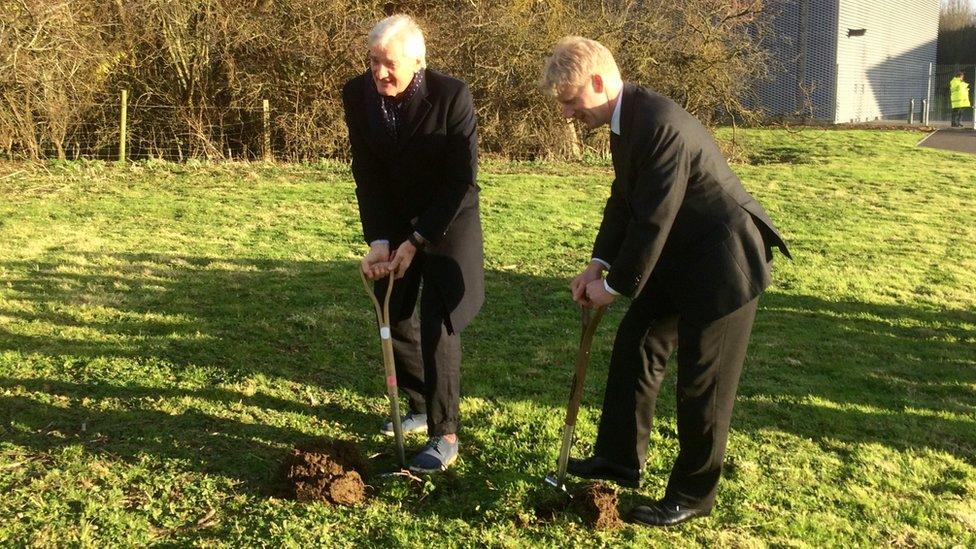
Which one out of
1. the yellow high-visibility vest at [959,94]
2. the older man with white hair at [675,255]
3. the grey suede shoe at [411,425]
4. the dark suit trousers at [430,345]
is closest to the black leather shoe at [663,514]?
the older man with white hair at [675,255]

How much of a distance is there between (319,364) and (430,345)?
5.10ft

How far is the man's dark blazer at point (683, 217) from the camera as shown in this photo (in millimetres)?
Result: 2920

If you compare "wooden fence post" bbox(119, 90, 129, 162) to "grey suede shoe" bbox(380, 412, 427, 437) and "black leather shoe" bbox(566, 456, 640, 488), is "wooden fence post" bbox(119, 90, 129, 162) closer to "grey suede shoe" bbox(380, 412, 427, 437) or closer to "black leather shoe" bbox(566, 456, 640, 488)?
"grey suede shoe" bbox(380, 412, 427, 437)

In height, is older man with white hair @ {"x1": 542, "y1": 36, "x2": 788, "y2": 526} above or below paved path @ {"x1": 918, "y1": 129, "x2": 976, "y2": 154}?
above

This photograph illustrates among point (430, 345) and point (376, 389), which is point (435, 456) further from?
point (376, 389)

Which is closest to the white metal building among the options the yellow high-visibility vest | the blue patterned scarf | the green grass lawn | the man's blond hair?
the yellow high-visibility vest

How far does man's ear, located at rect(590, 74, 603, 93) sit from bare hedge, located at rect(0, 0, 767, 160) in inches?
461

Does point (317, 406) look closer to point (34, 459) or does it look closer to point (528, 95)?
point (34, 459)

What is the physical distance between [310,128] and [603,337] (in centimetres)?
986

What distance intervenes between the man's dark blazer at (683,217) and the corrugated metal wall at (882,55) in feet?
90.6

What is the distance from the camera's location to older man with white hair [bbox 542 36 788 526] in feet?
9.61

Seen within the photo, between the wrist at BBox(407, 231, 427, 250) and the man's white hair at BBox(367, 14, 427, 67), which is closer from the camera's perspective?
the man's white hair at BBox(367, 14, 427, 67)

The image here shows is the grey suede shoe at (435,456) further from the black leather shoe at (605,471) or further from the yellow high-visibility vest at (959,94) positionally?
the yellow high-visibility vest at (959,94)

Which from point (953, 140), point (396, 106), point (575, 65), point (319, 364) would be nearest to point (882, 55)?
point (953, 140)
